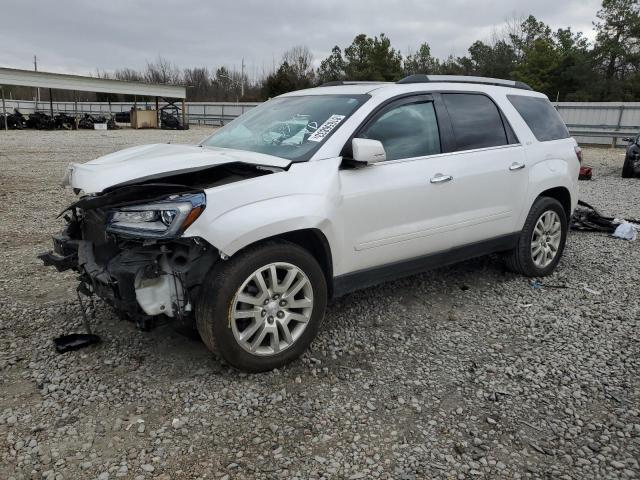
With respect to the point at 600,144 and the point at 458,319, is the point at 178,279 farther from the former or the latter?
the point at 600,144

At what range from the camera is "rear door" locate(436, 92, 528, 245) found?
426 cm

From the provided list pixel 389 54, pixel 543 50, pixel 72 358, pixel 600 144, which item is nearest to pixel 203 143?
pixel 72 358

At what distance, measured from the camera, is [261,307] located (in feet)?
10.5

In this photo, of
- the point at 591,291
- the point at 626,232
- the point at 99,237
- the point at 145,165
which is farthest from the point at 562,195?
the point at 99,237

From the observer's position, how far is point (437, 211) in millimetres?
4070

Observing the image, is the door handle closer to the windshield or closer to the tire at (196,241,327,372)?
the windshield

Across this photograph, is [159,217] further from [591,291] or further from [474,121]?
[591,291]

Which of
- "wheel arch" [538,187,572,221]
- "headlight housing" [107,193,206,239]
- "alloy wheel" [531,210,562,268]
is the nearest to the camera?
"headlight housing" [107,193,206,239]

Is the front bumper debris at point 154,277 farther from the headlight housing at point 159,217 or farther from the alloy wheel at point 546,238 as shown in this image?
the alloy wheel at point 546,238

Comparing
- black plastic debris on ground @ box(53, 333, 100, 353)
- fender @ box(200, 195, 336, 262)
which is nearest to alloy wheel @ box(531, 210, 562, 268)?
fender @ box(200, 195, 336, 262)

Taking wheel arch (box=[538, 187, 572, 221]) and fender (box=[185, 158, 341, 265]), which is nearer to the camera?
fender (box=[185, 158, 341, 265])

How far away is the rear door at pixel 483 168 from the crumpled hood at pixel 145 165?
1.61 meters

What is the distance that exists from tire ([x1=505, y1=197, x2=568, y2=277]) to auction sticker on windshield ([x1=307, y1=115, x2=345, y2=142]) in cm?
227

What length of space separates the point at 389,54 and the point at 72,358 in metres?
Answer: 51.8
